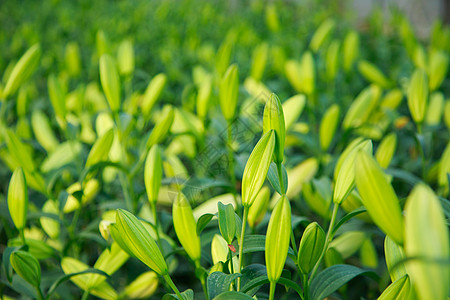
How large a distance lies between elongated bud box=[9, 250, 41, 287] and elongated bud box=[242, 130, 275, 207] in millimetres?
304

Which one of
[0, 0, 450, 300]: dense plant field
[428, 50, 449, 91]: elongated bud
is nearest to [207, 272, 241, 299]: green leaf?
[0, 0, 450, 300]: dense plant field

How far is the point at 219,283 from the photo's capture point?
48 cm

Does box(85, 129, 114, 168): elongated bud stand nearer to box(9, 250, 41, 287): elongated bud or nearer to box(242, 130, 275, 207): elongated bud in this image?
box(9, 250, 41, 287): elongated bud

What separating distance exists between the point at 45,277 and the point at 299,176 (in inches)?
20.2

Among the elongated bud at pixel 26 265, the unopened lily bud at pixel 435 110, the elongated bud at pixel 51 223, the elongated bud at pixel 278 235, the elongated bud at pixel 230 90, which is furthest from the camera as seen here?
the unopened lily bud at pixel 435 110

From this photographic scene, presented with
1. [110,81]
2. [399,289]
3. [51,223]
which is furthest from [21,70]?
[399,289]

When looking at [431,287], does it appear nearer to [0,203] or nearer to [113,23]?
[0,203]

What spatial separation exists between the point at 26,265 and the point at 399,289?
0.46 meters

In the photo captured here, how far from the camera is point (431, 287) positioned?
29 centimetres

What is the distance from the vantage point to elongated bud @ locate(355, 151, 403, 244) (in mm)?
369

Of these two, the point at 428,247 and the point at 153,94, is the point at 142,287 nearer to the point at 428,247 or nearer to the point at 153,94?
the point at 153,94

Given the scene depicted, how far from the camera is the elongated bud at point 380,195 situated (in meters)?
0.37

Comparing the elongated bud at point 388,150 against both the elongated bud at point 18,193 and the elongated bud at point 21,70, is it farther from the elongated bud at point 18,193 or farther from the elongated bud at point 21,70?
the elongated bud at point 21,70

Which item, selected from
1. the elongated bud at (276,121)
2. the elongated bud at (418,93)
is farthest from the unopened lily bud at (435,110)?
the elongated bud at (276,121)
